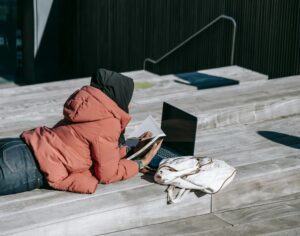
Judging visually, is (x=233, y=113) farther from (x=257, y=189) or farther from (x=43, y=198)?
(x=43, y=198)

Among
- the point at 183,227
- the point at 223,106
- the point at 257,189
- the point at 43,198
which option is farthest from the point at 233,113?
the point at 43,198

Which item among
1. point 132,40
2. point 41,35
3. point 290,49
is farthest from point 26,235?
point 41,35

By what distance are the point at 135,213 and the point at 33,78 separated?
40.6ft

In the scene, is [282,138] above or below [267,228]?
above

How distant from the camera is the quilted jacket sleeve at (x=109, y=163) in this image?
4.73 m

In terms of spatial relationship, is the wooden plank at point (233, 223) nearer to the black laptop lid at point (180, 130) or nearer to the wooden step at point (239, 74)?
the black laptop lid at point (180, 130)

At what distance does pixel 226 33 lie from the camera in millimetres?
11055

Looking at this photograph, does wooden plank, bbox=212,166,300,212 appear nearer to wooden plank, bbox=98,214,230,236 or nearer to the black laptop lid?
wooden plank, bbox=98,214,230,236

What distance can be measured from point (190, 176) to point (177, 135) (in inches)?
33.9

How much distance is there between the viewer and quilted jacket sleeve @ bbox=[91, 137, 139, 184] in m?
4.73

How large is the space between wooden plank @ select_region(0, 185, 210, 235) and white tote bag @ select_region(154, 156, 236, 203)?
81mm

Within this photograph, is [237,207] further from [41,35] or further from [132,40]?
[41,35]

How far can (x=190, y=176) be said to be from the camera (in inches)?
195

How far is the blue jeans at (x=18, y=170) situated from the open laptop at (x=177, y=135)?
3.21ft
